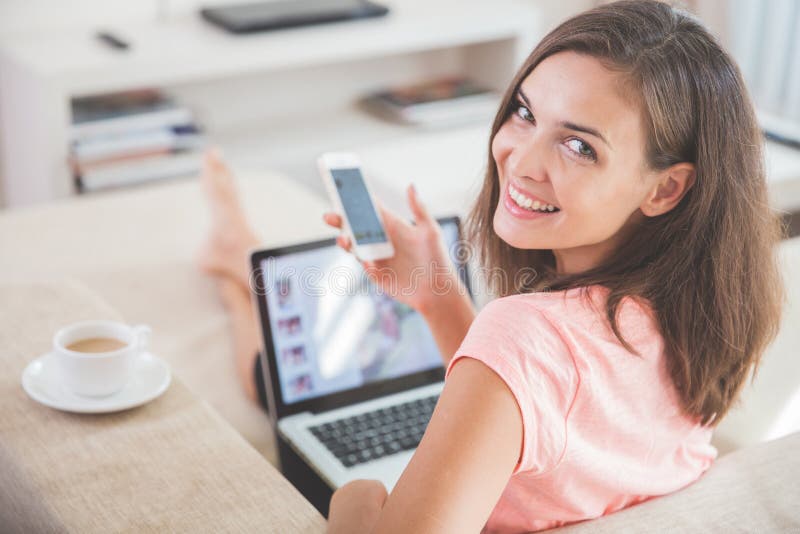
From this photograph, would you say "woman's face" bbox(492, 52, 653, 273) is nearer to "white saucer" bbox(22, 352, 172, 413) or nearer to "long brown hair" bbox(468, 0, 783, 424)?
"long brown hair" bbox(468, 0, 783, 424)

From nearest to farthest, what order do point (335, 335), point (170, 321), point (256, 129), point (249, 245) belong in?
point (335, 335)
point (170, 321)
point (249, 245)
point (256, 129)

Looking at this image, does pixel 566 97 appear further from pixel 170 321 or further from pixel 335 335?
pixel 170 321

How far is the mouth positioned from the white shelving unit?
1.79 metres

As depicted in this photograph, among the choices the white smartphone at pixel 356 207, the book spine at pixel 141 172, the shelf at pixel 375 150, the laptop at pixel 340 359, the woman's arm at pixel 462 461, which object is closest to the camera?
the woman's arm at pixel 462 461

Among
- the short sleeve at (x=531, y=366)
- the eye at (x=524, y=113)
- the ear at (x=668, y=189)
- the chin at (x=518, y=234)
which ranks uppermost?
the eye at (x=524, y=113)

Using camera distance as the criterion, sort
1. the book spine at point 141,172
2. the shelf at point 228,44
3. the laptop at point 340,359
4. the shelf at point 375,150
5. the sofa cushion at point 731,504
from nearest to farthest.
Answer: the sofa cushion at point 731,504 → the laptop at point 340,359 → the shelf at point 375,150 → the shelf at point 228,44 → the book spine at point 141,172

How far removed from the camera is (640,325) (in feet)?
2.91

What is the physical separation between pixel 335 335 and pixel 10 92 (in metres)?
1.59

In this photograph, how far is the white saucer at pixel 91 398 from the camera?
3.34 feet

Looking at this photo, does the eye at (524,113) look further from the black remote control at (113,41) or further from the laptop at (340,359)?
the black remote control at (113,41)

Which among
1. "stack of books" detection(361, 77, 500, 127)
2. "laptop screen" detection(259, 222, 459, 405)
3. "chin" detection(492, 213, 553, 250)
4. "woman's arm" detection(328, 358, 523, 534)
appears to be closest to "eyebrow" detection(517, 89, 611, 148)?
"chin" detection(492, 213, 553, 250)

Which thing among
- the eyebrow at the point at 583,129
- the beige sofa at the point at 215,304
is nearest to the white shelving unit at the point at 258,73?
the beige sofa at the point at 215,304

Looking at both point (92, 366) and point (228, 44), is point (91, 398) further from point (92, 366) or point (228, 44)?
point (228, 44)

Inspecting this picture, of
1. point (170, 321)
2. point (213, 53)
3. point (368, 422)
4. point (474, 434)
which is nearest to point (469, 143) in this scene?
point (213, 53)
